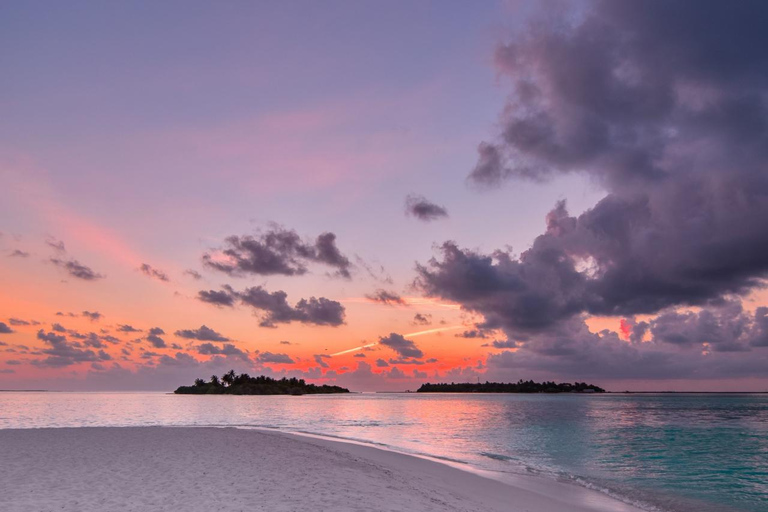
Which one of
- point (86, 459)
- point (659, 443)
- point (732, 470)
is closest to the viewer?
point (86, 459)

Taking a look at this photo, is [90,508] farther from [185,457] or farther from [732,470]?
[732,470]

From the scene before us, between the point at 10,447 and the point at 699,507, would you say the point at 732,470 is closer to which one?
the point at 699,507

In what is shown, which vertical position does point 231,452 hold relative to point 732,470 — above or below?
above

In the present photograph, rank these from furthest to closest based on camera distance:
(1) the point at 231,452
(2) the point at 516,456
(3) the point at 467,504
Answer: (2) the point at 516,456 → (1) the point at 231,452 → (3) the point at 467,504

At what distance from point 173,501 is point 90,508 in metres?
2.49

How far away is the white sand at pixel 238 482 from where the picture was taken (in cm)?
1714

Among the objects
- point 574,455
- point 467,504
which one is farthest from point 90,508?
point 574,455

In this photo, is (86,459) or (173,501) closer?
(173,501)

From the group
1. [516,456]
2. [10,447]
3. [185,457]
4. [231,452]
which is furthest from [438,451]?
[10,447]

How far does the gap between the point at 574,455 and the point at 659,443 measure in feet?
66.4

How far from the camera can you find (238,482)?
20.6 metres

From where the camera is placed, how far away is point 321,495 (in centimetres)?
1870

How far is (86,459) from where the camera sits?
2634 centimetres

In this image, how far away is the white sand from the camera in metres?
17.1
